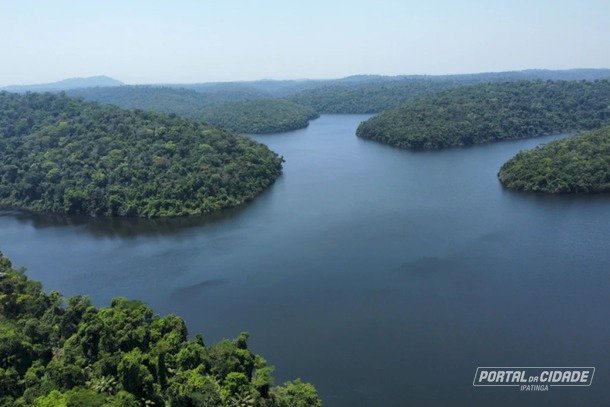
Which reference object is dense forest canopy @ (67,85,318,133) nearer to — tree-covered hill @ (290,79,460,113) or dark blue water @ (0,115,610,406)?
tree-covered hill @ (290,79,460,113)

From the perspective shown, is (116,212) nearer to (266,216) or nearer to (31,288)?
(266,216)

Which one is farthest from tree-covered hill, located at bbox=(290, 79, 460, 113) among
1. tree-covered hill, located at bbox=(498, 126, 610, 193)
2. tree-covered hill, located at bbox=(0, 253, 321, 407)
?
tree-covered hill, located at bbox=(0, 253, 321, 407)

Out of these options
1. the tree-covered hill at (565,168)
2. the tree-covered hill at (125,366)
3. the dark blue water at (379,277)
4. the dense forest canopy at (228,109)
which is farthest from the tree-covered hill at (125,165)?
the dense forest canopy at (228,109)

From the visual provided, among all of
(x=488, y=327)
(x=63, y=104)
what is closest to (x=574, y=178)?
(x=488, y=327)

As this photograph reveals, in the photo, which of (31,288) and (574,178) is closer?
(31,288)

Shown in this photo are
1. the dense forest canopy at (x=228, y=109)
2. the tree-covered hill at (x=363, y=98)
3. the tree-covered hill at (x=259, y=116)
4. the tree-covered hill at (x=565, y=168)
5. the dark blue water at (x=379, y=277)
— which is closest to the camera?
the dark blue water at (x=379, y=277)

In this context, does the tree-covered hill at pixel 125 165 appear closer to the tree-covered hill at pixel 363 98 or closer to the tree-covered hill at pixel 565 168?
the tree-covered hill at pixel 565 168

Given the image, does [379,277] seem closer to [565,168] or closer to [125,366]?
[125,366]
